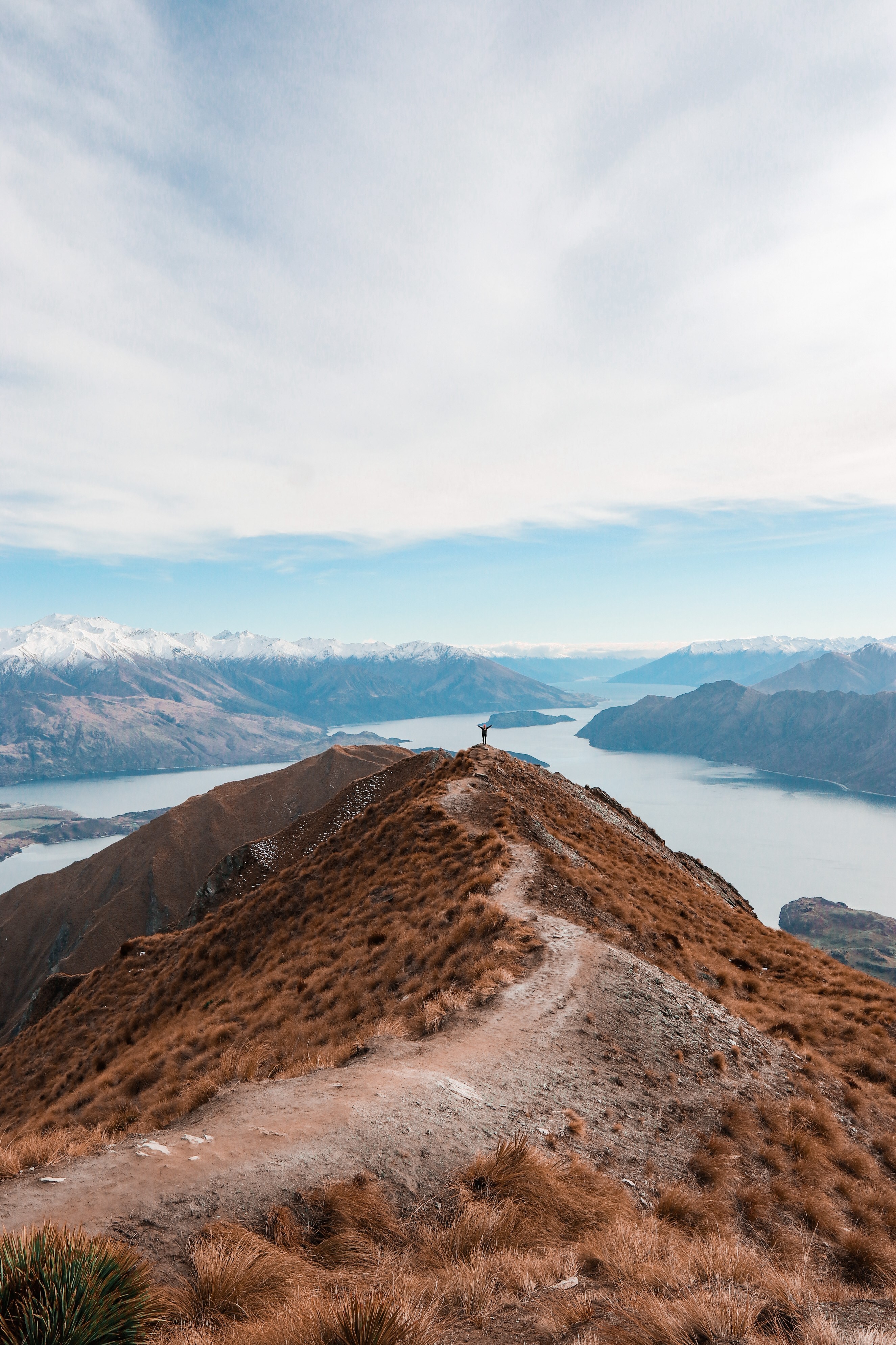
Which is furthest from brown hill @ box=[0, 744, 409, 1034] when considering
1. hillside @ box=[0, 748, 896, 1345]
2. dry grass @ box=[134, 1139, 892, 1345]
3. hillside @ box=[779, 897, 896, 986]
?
hillside @ box=[779, 897, 896, 986]

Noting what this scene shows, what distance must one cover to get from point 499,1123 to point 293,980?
10.1 metres

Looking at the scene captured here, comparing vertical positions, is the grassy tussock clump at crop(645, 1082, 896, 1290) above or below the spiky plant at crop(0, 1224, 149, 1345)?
below

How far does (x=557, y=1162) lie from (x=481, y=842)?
13723 millimetres

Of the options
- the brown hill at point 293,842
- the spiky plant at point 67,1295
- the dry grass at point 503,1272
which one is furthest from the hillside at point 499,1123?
the brown hill at point 293,842

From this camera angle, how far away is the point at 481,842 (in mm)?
21922

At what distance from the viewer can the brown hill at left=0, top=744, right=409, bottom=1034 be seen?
84.4 m

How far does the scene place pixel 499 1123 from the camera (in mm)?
8844

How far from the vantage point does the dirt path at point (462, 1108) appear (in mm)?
6605

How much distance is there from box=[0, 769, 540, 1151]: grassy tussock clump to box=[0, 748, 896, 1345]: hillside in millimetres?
130

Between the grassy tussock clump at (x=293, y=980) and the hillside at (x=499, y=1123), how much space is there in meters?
0.13

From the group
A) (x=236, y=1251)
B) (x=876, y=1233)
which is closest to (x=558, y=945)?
(x=876, y=1233)

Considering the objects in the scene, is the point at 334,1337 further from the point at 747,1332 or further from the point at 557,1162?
the point at 557,1162

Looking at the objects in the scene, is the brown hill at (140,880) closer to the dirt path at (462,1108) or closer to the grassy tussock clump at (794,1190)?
the dirt path at (462,1108)

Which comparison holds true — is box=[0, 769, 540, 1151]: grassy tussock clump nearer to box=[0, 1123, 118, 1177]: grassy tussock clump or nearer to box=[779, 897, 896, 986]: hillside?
box=[0, 1123, 118, 1177]: grassy tussock clump
